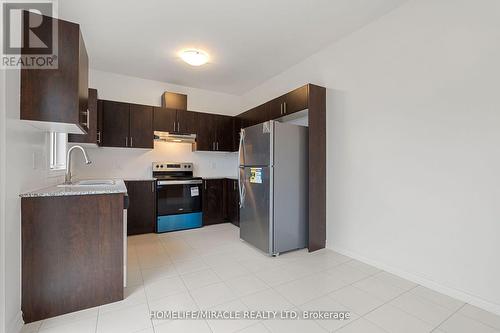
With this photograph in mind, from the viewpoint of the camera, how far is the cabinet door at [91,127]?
10.5 ft

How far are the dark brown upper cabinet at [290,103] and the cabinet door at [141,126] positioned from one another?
6.79 feet

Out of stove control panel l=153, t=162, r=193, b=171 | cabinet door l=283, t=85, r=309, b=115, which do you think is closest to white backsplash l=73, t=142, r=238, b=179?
stove control panel l=153, t=162, r=193, b=171

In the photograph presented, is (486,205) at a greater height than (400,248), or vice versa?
(486,205)

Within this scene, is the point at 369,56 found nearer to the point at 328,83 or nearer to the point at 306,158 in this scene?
the point at 328,83

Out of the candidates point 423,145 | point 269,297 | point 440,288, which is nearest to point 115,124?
point 269,297

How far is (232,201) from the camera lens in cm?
453

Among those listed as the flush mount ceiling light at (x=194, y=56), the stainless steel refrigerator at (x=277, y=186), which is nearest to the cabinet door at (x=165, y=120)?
the flush mount ceiling light at (x=194, y=56)

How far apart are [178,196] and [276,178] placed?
1999 mm

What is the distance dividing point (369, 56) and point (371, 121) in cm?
75

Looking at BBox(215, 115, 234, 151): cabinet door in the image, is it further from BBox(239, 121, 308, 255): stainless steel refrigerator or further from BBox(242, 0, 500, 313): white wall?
BBox(242, 0, 500, 313): white wall

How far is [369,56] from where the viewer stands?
266cm

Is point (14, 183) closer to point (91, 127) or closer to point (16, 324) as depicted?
point (16, 324)

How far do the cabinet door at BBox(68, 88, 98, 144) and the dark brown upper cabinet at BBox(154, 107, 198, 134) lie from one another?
0.91 m

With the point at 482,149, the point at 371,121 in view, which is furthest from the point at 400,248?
the point at 371,121
